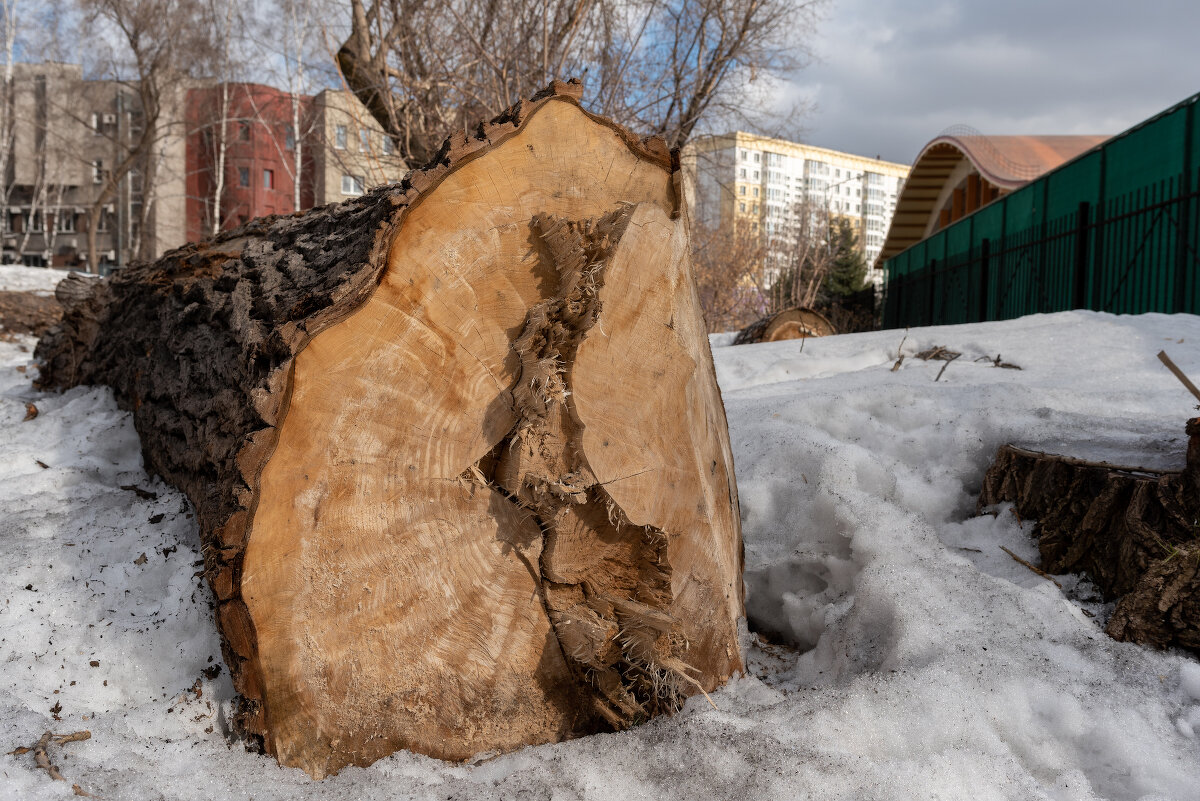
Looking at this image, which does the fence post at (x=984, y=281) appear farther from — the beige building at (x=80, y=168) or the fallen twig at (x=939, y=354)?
the beige building at (x=80, y=168)

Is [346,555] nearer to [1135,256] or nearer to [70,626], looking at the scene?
[70,626]

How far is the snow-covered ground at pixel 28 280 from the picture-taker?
9522 mm

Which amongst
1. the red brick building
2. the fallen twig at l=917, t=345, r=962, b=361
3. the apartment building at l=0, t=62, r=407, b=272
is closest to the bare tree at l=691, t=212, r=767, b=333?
the apartment building at l=0, t=62, r=407, b=272

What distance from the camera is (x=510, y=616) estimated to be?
170 centimetres

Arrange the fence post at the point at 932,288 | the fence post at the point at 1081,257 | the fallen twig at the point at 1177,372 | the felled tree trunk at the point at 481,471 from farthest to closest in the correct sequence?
the fence post at the point at 932,288 < the fence post at the point at 1081,257 < the fallen twig at the point at 1177,372 < the felled tree trunk at the point at 481,471

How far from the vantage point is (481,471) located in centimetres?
169

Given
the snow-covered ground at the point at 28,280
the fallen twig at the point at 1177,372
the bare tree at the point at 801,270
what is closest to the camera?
the fallen twig at the point at 1177,372

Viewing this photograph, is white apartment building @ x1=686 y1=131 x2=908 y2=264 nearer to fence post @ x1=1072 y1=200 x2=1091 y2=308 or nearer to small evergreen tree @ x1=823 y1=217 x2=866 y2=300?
small evergreen tree @ x1=823 y1=217 x2=866 y2=300

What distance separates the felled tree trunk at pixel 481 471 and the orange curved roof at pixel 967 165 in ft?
40.5

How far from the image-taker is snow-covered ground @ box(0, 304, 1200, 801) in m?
1.50

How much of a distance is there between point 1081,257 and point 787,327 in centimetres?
418

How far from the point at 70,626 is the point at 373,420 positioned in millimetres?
1012

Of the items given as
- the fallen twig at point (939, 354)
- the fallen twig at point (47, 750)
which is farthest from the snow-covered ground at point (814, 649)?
the fallen twig at point (939, 354)

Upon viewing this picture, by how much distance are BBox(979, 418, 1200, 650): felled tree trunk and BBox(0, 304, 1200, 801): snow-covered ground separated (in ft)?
0.20
